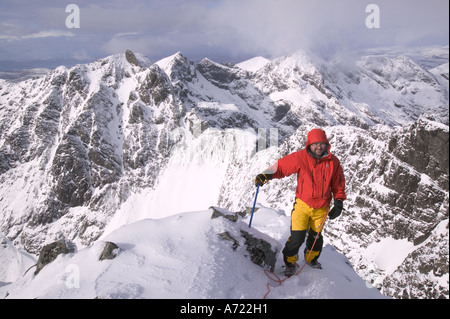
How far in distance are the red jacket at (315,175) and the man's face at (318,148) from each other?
122mm

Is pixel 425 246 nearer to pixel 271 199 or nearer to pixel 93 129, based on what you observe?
pixel 271 199

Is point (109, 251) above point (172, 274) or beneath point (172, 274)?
above

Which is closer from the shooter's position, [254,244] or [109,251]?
[109,251]

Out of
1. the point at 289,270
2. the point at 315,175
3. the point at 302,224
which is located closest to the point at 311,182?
the point at 315,175

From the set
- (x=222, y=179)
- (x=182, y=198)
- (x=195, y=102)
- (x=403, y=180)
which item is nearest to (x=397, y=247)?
(x=403, y=180)

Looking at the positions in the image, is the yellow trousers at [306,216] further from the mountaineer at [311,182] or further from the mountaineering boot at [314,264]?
the mountaineering boot at [314,264]

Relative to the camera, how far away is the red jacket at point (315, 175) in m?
8.09

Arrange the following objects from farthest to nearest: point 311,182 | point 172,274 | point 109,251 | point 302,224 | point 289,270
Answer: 1. point 289,270
2. point 109,251
3. point 302,224
4. point 311,182
5. point 172,274

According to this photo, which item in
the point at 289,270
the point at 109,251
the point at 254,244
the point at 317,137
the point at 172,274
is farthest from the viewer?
the point at 254,244

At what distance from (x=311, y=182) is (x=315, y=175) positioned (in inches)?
9.8

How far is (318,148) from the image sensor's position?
25.9 feet

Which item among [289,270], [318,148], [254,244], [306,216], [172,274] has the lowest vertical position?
[289,270]

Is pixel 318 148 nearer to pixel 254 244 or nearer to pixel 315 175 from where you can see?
pixel 315 175

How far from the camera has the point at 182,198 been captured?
131875 mm
